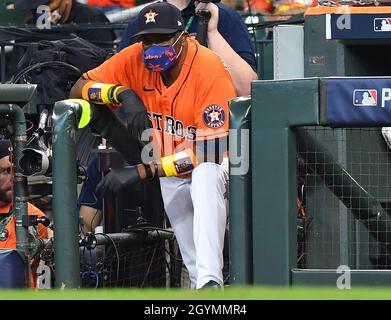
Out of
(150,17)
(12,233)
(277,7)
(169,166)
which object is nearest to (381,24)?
(150,17)

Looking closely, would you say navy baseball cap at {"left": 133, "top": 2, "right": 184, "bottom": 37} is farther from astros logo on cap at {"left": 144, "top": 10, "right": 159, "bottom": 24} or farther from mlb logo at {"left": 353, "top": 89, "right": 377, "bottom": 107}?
mlb logo at {"left": 353, "top": 89, "right": 377, "bottom": 107}

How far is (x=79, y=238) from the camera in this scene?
7.01 m

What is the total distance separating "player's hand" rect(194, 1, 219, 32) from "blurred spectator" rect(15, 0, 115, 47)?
7.12ft

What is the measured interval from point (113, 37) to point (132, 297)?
545cm

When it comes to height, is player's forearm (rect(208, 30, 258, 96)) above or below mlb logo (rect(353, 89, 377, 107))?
above

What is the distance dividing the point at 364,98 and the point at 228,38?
189cm

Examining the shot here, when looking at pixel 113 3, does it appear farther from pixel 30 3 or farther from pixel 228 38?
pixel 228 38

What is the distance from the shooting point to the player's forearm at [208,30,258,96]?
7.85 meters

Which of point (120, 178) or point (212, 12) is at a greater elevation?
point (212, 12)

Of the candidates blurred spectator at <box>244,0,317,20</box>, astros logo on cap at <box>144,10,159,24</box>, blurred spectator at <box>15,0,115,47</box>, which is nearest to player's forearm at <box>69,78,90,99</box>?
astros logo on cap at <box>144,10,159,24</box>

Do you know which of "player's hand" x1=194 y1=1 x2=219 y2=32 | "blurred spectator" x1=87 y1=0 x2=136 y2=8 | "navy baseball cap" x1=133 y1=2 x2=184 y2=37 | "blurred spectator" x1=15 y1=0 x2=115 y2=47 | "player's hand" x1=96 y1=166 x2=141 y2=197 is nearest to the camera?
"player's hand" x1=96 y1=166 x2=141 y2=197

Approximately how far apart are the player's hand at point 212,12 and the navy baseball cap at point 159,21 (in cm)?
65

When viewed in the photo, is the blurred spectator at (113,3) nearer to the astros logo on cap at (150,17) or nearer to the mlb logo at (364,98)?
the astros logo on cap at (150,17)

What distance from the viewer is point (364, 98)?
6363 mm
